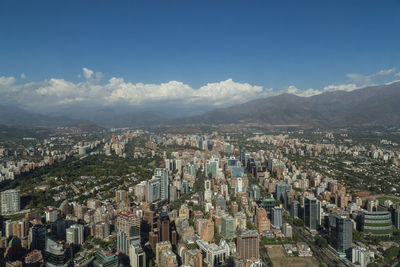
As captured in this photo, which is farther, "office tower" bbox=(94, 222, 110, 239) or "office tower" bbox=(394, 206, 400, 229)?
"office tower" bbox=(394, 206, 400, 229)

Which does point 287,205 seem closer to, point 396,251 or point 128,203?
point 396,251

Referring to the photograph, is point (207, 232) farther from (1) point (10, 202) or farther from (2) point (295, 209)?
(1) point (10, 202)

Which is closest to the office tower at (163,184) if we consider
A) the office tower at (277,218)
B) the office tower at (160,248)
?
the office tower at (277,218)

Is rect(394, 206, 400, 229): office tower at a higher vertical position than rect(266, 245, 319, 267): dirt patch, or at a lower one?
higher

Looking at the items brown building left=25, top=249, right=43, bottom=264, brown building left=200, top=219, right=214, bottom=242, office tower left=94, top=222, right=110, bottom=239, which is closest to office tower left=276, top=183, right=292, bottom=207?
brown building left=200, top=219, right=214, bottom=242

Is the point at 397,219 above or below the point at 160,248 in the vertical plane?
below

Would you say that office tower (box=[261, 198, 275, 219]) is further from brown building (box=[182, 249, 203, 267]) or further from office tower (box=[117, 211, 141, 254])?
office tower (box=[117, 211, 141, 254])

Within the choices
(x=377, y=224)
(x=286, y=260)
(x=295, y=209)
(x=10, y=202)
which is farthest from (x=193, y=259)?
(x=10, y=202)

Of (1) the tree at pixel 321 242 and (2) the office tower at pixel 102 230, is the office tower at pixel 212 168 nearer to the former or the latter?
(1) the tree at pixel 321 242
